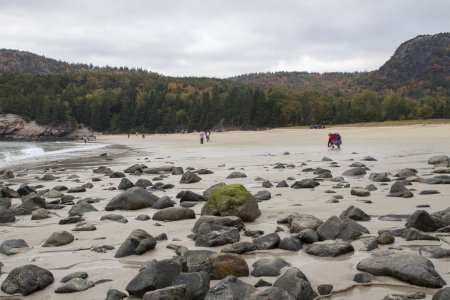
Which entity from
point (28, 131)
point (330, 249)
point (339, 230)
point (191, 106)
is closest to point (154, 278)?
point (330, 249)

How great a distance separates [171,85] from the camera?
7820 inches

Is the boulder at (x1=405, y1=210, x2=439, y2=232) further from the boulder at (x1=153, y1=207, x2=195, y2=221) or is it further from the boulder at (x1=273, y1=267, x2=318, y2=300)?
the boulder at (x1=153, y1=207, x2=195, y2=221)

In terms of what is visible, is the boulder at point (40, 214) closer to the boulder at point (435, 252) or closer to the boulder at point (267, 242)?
the boulder at point (267, 242)

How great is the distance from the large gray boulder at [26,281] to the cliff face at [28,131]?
148984 mm

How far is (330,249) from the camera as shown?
5711 millimetres

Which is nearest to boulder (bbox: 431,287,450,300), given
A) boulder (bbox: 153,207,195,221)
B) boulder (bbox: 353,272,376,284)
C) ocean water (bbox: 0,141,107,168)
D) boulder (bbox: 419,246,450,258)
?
boulder (bbox: 353,272,376,284)

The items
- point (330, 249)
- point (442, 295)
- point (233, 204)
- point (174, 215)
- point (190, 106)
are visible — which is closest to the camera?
point (442, 295)

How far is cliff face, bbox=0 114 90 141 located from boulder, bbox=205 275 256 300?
150 m

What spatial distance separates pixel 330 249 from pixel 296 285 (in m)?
1.57

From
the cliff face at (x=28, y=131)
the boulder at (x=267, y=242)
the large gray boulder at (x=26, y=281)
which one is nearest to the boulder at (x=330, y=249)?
the boulder at (x=267, y=242)

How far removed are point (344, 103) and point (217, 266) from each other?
12481 centimetres

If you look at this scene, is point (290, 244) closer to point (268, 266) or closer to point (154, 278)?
point (268, 266)

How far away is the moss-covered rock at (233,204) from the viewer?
8.11 meters

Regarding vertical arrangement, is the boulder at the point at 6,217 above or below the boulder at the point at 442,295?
below
